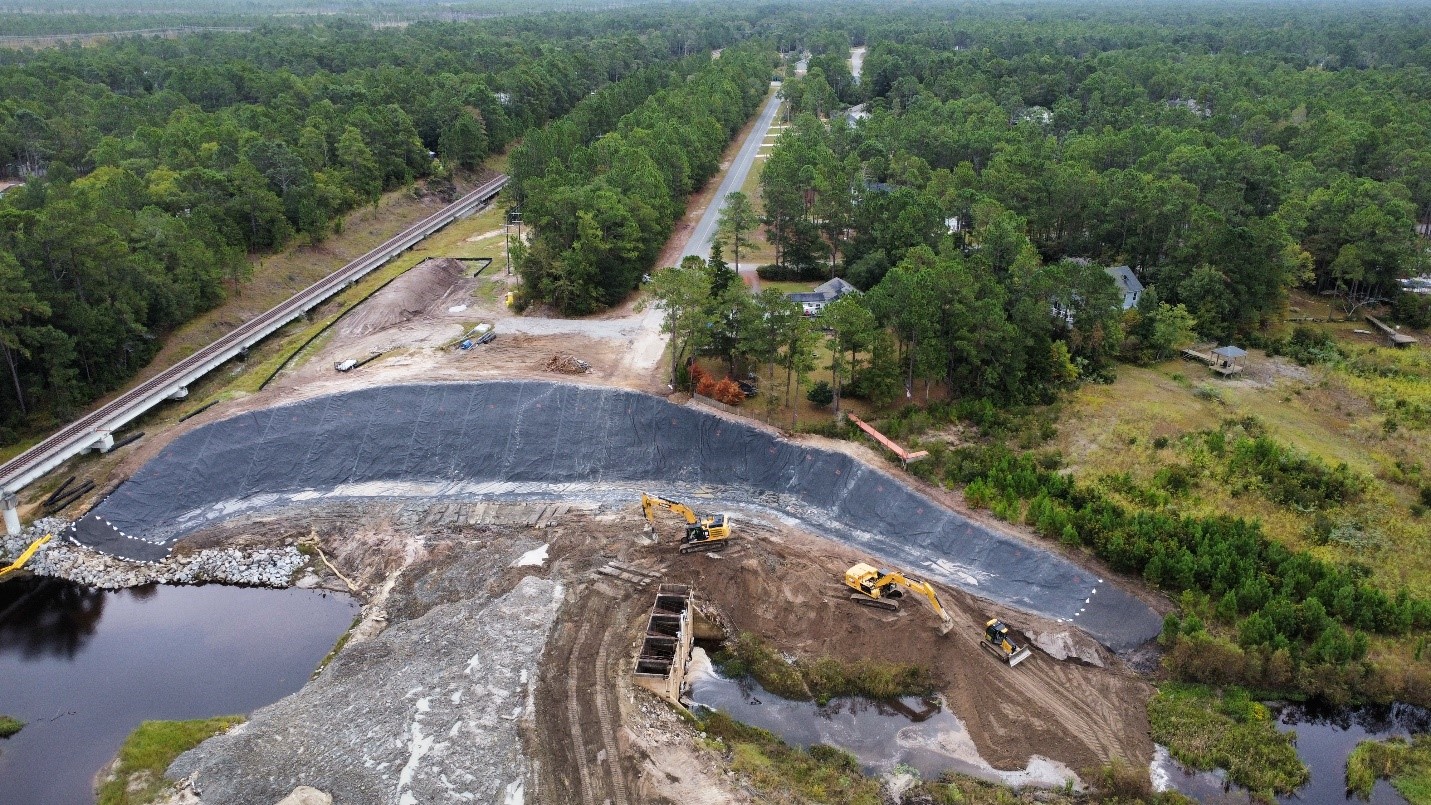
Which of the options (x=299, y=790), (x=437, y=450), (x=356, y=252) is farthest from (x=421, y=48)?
(x=299, y=790)

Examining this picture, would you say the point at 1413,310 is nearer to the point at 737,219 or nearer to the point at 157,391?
the point at 737,219

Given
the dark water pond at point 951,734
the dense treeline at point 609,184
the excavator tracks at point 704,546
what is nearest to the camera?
the dark water pond at point 951,734

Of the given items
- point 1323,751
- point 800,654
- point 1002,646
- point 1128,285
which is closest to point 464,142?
point 1128,285

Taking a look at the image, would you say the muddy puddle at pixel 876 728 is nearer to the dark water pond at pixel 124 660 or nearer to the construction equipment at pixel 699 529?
the construction equipment at pixel 699 529

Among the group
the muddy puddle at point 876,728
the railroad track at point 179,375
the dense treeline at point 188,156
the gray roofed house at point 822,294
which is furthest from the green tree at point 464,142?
the muddy puddle at point 876,728

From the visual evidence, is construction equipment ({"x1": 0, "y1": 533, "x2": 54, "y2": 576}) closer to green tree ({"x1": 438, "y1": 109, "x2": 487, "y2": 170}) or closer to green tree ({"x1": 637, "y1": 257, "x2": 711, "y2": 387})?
green tree ({"x1": 637, "y1": 257, "x2": 711, "y2": 387})

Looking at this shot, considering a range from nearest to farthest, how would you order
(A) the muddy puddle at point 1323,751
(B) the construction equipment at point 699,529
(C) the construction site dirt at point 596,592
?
(A) the muddy puddle at point 1323,751 < (C) the construction site dirt at point 596,592 < (B) the construction equipment at point 699,529

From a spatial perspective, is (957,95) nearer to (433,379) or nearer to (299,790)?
(433,379)

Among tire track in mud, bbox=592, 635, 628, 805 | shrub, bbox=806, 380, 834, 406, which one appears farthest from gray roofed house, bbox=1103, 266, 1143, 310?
tire track in mud, bbox=592, 635, 628, 805
